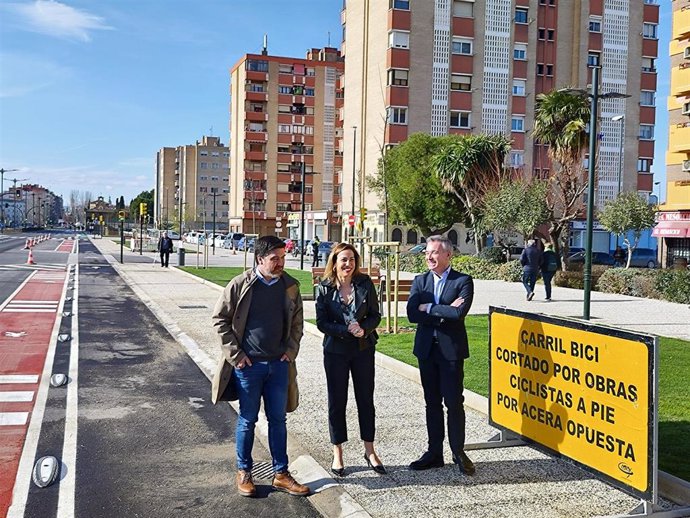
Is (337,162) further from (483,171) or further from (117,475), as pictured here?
(117,475)

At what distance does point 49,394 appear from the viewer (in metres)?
8.52

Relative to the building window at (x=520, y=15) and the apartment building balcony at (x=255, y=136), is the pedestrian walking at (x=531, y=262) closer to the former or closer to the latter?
the building window at (x=520, y=15)

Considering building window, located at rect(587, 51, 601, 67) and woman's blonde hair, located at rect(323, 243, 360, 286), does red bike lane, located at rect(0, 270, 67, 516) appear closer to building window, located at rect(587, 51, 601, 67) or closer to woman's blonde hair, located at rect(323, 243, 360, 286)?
woman's blonde hair, located at rect(323, 243, 360, 286)

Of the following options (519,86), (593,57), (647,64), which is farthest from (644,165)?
(519,86)

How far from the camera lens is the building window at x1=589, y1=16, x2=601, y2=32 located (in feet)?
182

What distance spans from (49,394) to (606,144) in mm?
52811

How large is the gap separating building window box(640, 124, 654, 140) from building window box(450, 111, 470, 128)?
1343cm

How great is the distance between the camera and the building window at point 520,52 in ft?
180

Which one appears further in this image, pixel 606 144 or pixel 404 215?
pixel 606 144

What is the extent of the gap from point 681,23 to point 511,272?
65.2 feet

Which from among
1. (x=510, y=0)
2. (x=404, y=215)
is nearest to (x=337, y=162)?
(x=510, y=0)

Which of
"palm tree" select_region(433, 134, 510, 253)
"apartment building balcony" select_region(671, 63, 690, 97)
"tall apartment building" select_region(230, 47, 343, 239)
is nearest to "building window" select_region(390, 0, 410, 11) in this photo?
"palm tree" select_region(433, 134, 510, 253)

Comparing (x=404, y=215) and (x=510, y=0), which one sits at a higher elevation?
(x=510, y=0)

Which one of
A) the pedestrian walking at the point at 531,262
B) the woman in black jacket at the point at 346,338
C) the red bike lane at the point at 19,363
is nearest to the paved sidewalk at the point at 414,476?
the woman in black jacket at the point at 346,338
